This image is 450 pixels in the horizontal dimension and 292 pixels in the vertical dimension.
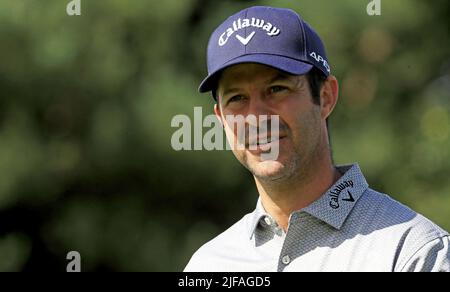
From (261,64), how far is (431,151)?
89.6 inches

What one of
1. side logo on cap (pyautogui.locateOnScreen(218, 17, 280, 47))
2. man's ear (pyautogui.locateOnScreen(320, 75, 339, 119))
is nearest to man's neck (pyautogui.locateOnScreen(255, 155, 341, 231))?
man's ear (pyautogui.locateOnScreen(320, 75, 339, 119))

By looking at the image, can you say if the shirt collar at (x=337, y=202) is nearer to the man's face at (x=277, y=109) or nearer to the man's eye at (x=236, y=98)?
the man's face at (x=277, y=109)

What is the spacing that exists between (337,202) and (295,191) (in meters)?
0.07

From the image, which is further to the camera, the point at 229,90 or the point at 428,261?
the point at 229,90

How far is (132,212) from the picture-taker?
12.1ft

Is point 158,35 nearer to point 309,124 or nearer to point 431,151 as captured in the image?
point 431,151

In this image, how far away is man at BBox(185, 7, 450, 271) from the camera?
4.11ft

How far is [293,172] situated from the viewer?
4.27 ft

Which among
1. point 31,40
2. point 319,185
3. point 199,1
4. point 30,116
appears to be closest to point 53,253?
point 30,116

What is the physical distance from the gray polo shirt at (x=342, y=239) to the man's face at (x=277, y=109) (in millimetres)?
74

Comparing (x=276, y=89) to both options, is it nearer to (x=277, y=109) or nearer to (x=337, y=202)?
(x=277, y=109)

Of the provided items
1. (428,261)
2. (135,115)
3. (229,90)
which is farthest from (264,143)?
(135,115)
